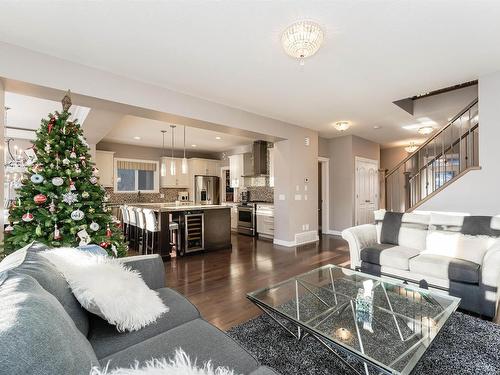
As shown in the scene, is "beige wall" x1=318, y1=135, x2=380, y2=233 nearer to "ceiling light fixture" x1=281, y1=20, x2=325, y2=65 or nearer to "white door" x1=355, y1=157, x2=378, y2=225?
"white door" x1=355, y1=157, x2=378, y2=225

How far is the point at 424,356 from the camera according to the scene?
1517mm

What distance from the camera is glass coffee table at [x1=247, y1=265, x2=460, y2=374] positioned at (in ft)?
4.53

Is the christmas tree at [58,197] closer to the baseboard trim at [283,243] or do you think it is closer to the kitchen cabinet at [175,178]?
the baseboard trim at [283,243]

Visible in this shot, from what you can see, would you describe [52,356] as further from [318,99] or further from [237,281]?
[318,99]

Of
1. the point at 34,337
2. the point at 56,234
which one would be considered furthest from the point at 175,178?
the point at 34,337

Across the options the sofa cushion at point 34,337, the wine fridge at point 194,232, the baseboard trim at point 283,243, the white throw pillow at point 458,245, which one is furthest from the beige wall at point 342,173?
the sofa cushion at point 34,337

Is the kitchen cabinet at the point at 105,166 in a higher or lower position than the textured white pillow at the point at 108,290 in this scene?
higher

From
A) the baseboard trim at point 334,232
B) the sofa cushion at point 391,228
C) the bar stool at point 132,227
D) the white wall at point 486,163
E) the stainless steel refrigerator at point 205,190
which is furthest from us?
the stainless steel refrigerator at point 205,190

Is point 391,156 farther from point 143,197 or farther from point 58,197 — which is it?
point 58,197

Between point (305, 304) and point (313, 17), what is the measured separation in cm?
242

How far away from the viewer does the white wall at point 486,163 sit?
3230 mm

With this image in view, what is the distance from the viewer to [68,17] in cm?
209

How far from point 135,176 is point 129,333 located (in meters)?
7.30

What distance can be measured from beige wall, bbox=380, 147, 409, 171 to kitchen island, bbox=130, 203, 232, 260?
20.6ft
